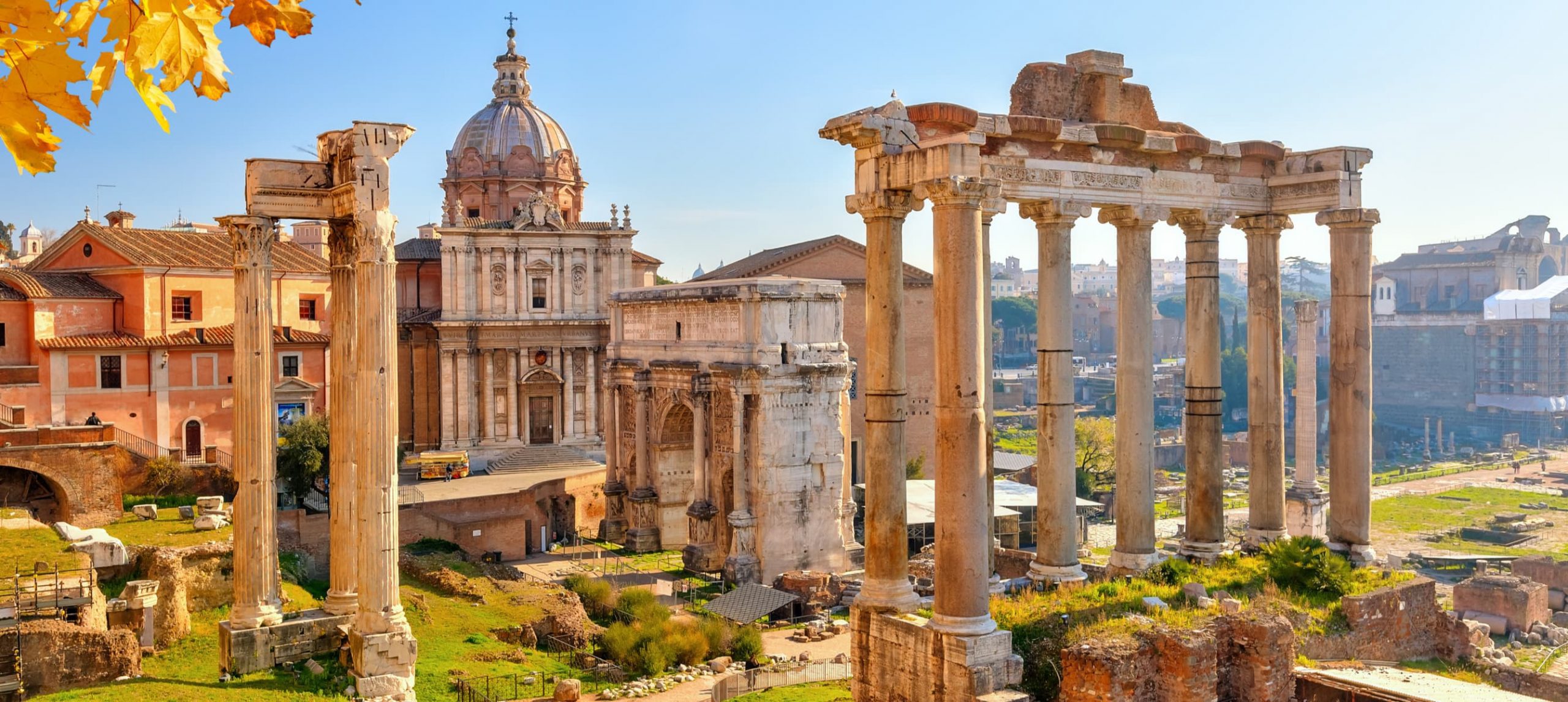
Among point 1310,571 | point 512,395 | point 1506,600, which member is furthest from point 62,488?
point 1506,600

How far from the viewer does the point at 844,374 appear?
1351 inches

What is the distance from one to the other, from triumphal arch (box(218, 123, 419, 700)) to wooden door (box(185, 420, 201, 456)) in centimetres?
1917

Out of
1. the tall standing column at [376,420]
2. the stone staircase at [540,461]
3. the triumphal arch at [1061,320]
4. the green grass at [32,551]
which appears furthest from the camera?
the stone staircase at [540,461]

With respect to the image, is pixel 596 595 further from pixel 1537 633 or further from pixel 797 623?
pixel 1537 633

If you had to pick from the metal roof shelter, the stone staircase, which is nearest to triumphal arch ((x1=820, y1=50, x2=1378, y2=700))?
the metal roof shelter

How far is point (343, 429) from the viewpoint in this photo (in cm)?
1567

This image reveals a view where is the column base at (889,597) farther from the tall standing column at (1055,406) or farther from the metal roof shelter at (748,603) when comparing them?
the metal roof shelter at (748,603)

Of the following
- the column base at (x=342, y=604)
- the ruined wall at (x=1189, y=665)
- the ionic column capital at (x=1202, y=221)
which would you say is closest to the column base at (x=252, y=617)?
the column base at (x=342, y=604)

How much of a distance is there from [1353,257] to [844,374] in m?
18.8

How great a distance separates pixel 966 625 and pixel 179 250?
93.9 feet

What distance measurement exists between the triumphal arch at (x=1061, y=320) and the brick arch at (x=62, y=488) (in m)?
20.5

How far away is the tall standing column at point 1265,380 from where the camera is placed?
16938 mm

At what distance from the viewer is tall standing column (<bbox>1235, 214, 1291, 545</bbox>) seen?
16938mm

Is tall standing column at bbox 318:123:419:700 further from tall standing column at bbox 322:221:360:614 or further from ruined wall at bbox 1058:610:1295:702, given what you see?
ruined wall at bbox 1058:610:1295:702
